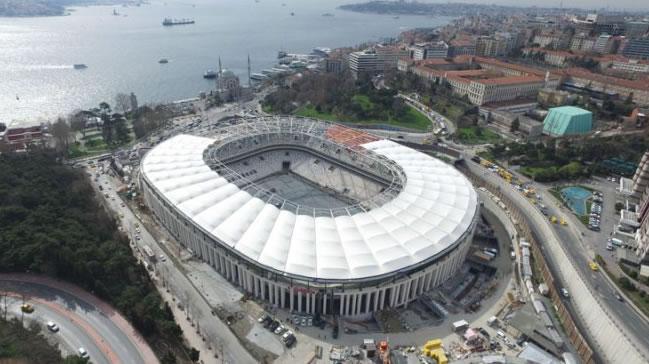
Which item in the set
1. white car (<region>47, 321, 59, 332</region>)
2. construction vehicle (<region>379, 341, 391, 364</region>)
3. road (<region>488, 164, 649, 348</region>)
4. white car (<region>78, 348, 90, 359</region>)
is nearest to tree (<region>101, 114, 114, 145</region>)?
white car (<region>47, 321, 59, 332</region>)

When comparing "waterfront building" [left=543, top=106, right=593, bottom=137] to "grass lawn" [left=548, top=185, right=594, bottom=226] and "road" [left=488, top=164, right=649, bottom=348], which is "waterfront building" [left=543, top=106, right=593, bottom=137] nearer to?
"road" [left=488, top=164, right=649, bottom=348]

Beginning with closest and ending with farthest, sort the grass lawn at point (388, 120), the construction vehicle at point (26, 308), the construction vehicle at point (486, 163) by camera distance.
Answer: the construction vehicle at point (26, 308)
the construction vehicle at point (486, 163)
the grass lawn at point (388, 120)

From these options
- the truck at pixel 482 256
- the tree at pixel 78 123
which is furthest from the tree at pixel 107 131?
the truck at pixel 482 256

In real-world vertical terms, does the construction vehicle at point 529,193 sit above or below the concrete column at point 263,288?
above

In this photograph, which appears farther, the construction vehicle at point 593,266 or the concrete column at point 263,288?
the construction vehicle at point 593,266

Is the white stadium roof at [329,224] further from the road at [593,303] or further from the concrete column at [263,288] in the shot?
the road at [593,303]

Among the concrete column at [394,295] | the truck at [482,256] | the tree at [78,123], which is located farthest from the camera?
the tree at [78,123]

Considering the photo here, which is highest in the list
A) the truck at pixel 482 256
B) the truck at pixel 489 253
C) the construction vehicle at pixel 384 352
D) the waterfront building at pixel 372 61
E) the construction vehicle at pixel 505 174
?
the waterfront building at pixel 372 61
